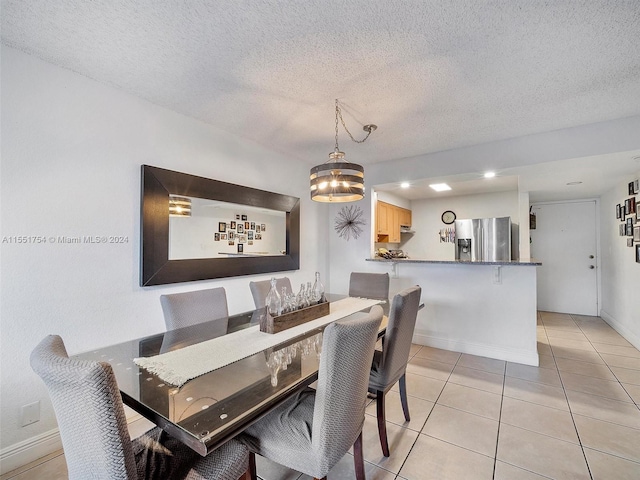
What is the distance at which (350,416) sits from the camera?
50.5 inches

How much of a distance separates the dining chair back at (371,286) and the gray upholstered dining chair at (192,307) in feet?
4.68

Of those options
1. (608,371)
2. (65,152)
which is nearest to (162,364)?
(65,152)

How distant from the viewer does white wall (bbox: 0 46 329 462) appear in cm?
176

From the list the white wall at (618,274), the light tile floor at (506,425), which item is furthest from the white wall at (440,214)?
the light tile floor at (506,425)

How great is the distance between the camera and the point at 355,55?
181 cm

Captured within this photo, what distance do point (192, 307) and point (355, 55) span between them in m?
1.99

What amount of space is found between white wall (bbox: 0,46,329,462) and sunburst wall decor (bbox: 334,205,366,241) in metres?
2.36

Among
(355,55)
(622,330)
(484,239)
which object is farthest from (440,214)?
(355,55)

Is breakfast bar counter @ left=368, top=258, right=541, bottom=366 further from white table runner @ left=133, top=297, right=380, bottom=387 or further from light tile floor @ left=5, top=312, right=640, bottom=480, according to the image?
white table runner @ left=133, top=297, right=380, bottom=387

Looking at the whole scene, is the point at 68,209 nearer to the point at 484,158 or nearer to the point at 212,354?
the point at 212,354

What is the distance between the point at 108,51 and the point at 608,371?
16.1ft

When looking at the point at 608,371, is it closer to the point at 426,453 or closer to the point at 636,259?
the point at 636,259

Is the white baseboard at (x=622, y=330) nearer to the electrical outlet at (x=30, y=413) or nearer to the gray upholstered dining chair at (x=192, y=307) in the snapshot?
the gray upholstered dining chair at (x=192, y=307)

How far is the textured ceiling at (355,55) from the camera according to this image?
149cm
